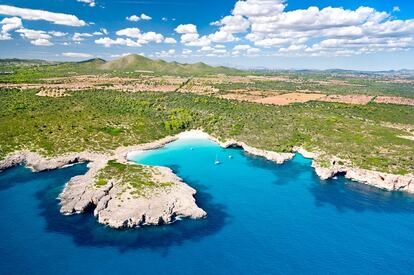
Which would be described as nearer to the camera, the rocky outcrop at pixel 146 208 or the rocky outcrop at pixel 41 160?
the rocky outcrop at pixel 146 208

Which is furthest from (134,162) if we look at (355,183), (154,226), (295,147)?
(355,183)

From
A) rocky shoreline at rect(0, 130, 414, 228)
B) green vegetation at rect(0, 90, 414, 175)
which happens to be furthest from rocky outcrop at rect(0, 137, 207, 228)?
green vegetation at rect(0, 90, 414, 175)

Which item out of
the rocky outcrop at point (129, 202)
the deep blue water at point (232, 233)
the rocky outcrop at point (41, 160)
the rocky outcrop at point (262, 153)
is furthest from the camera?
the rocky outcrop at point (262, 153)

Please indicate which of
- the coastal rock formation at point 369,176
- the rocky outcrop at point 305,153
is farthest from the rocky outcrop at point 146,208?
the rocky outcrop at point 305,153

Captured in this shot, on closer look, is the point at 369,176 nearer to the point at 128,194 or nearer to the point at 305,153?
the point at 305,153

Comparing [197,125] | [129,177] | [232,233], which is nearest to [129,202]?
[129,177]

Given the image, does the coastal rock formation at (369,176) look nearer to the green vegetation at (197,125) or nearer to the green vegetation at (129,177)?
the green vegetation at (197,125)
